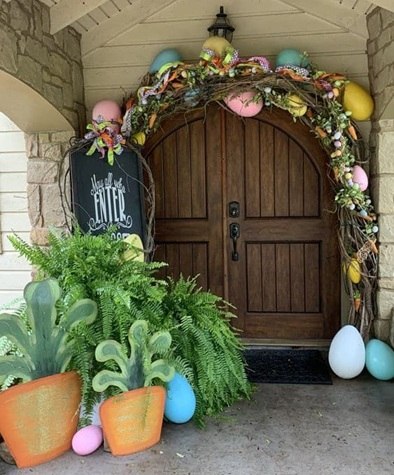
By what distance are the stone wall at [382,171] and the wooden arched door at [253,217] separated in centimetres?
39

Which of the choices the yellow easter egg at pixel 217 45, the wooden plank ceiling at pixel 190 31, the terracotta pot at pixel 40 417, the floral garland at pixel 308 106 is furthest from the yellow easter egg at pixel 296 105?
the terracotta pot at pixel 40 417

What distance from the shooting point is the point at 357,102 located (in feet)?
11.7

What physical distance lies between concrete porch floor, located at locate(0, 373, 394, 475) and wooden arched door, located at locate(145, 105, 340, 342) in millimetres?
943

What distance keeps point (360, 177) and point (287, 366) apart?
138 centimetres

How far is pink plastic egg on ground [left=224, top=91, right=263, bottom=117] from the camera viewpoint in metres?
3.64

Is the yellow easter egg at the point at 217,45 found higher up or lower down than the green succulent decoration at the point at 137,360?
higher up

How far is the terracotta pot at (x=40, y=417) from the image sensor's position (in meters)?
2.48

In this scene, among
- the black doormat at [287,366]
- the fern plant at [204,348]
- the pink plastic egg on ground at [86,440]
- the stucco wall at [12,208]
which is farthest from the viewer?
the stucco wall at [12,208]

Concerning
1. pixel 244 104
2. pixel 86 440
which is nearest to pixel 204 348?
pixel 86 440

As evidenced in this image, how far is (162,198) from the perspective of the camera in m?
4.16

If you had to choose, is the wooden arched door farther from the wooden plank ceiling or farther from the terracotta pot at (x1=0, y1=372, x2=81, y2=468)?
the terracotta pot at (x1=0, y1=372, x2=81, y2=468)

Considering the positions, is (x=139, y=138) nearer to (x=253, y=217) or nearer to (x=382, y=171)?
(x=253, y=217)

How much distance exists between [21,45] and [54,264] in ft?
4.59

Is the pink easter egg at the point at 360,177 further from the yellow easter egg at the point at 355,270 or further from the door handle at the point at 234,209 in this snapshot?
the door handle at the point at 234,209
